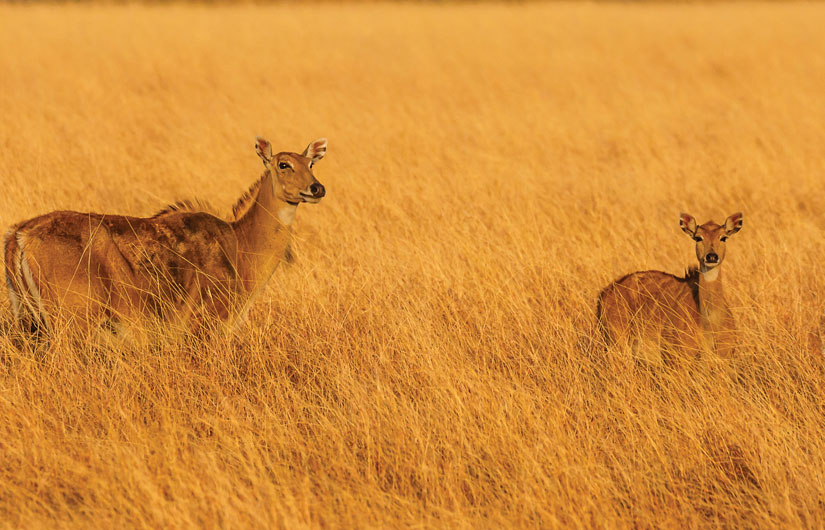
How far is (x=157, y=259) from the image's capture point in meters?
5.54

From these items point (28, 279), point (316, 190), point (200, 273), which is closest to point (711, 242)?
point (316, 190)

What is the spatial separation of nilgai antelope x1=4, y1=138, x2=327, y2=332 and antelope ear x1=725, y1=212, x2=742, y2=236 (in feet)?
7.29

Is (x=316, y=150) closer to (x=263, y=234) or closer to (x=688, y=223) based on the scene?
(x=263, y=234)

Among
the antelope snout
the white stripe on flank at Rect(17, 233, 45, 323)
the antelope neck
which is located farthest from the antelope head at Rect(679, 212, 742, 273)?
the white stripe on flank at Rect(17, 233, 45, 323)

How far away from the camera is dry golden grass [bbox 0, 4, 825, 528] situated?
4.20m

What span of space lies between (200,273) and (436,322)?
1.27m

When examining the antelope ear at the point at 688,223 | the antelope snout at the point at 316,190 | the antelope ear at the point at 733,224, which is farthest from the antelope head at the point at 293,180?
the antelope ear at the point at 733,224

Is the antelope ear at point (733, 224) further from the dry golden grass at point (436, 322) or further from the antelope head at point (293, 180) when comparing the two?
the antelope head at point (293, 180)

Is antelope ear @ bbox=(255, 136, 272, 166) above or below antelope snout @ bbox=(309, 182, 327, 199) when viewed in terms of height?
above

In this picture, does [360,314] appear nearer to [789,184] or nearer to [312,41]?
[789,184]

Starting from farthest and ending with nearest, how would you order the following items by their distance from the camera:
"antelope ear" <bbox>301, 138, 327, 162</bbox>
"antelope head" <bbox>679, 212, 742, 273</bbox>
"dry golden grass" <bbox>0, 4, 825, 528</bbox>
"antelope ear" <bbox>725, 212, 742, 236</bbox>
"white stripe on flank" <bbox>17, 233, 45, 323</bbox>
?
"antelope ear" <bbox>301, 138, 327, 162</bbox> → "antelope ear" <bbox>725, 212, 742, 236</bbox> → "antelope head" <bbox>679, 212, 742, 273</bbox> → "white stripe on flank" <bbox>17, 233, 45, 323</bbox> → "dry golden grass" <bbox>0, 4, 825, 528</bbox>

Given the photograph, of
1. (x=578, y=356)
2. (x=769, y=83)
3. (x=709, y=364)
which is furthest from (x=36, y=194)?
(x=769, y=83)

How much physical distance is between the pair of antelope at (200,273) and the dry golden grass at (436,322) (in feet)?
0.67

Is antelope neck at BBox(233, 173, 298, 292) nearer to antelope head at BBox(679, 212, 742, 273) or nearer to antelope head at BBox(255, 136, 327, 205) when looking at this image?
antelope head at BBox(255, 136, 327, 205)
